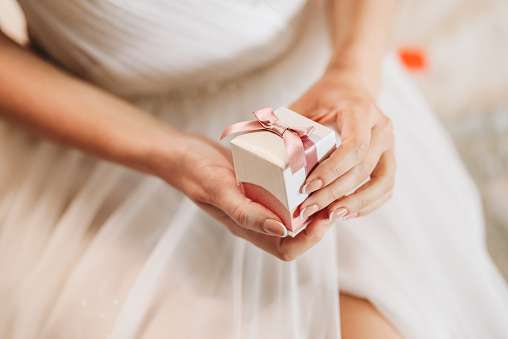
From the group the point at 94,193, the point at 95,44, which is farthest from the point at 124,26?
the point at 94,193

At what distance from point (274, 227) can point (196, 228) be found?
0.20 metres

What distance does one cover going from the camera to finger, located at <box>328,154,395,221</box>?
51 centimetres

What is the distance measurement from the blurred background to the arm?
66cm

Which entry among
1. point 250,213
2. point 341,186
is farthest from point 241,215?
point 341,186

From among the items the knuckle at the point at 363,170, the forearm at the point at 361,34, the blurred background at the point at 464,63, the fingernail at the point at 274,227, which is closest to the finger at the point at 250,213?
the fingernail at the point at 274,227

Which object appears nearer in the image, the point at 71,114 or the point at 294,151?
the point at 294,151

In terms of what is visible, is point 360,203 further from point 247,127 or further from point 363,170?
point 247,127

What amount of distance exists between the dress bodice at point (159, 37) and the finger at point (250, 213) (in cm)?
28

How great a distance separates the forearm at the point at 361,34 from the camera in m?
0.65

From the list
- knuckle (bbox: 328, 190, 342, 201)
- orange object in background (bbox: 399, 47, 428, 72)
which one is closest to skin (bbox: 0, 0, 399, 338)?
knuckle (bbox: 328, 190, 342, 201)

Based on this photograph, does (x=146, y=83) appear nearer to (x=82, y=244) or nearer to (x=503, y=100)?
(x=82, y=244)

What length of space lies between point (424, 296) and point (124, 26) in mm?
543

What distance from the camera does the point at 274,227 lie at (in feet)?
1.56

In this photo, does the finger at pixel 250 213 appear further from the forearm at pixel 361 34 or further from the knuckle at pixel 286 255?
the forearm at pixel 361 34
